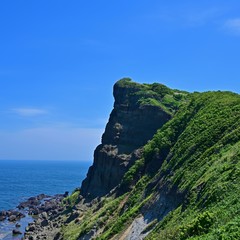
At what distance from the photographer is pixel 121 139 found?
85562mm

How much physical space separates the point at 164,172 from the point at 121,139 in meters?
34.7

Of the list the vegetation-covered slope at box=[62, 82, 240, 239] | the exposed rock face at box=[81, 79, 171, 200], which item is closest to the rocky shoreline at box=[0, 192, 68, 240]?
the exposed rock face at box=[81, 79, 171, 200]

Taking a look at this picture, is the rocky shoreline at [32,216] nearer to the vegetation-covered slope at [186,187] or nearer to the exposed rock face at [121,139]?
the exposed rock face at [121,139]

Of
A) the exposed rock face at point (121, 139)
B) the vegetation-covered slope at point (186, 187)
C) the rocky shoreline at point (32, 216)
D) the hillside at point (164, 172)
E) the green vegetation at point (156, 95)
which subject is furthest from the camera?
the green vegetation at point (156, 95)

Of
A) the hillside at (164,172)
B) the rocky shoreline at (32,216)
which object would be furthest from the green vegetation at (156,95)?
the rocky shoreline at (32,216)

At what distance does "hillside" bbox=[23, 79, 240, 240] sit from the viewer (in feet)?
91.6

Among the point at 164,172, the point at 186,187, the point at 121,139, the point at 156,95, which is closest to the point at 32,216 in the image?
the point at 121,139

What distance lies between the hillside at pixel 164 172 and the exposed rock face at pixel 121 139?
0.21m

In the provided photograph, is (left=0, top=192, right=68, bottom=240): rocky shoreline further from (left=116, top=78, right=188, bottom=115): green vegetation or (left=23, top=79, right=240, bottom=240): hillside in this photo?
(left=116, top=78, right=188, bottom=115): green vegetation

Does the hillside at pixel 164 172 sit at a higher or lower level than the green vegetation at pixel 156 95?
lower

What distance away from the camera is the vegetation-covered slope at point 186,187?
81.5 ft

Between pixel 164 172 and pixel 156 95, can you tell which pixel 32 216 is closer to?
pixel 156 95

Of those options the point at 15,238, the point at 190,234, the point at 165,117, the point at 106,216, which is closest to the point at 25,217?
the point at 15,238

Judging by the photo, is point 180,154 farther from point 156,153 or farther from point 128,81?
point 128,81
